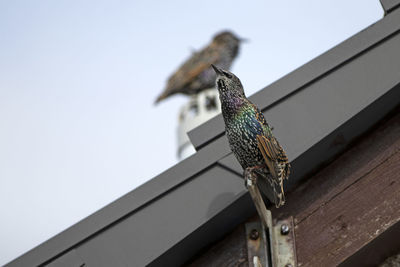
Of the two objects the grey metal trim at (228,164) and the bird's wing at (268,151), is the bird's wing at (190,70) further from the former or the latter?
the bird's wing at (268,151)

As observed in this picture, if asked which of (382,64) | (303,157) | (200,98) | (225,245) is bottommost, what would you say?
(200,98)

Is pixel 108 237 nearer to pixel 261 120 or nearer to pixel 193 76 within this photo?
pixel 261 120

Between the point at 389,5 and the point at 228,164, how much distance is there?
0.84 metres

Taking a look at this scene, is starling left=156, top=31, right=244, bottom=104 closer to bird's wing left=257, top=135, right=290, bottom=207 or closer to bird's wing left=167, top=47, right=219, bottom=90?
bird's wing left=167, top=47, right=219, bottom=90

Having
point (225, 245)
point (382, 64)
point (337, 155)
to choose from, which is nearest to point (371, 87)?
point (382, 64)

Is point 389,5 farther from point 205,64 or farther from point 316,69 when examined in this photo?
point 205,64

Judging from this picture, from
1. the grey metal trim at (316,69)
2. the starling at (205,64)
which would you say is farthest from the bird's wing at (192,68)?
the grey metal trim at (316,69)

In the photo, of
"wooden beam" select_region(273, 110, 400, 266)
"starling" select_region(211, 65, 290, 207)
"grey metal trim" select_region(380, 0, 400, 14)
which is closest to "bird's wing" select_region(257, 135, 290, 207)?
"starling" select_region(211, 65, 290, 207)

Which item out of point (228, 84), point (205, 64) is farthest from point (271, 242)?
point (205, 64)

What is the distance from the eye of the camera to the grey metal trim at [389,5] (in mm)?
2135

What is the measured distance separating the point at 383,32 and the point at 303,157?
53 centimetres

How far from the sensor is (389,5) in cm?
215

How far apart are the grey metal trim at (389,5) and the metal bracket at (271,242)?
0.84m

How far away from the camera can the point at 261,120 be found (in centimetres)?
197
